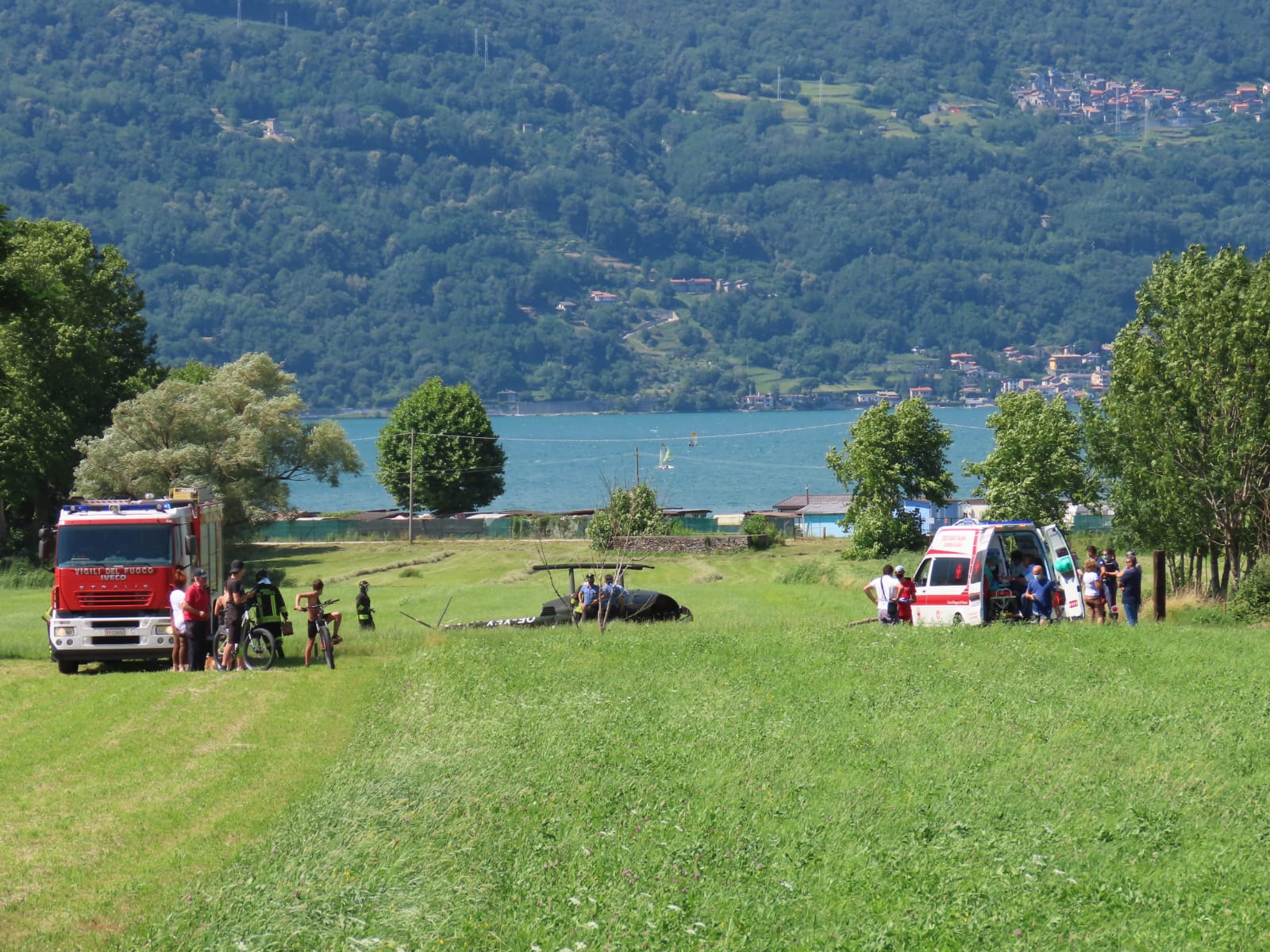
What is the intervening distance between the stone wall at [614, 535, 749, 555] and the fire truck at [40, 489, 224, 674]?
4720cm

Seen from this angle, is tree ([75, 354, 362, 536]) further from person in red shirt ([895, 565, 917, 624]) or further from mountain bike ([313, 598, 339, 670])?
person in red shirt ([895, 565, 917, 624])

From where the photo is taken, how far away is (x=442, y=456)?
103938 millimetres

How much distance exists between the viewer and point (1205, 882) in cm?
1195

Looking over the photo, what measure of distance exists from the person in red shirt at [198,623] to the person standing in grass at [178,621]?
12 cm

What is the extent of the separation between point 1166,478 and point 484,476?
7285 centimetres

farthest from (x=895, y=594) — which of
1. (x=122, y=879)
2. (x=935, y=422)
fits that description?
(x=935, y=422)

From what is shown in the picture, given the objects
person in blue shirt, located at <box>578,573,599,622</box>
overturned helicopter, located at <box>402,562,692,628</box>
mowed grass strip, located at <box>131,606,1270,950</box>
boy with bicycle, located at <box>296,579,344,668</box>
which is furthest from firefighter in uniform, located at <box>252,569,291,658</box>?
person in blue shirt, located at <box>578,573,599,622</box>

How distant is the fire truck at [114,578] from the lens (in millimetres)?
28047

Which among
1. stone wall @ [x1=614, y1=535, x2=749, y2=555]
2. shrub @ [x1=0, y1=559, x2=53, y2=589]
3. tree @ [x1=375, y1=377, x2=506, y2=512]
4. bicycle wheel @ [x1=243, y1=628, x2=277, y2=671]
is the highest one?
tree @ [x1=375, y1=377, x2=506, y2=512]

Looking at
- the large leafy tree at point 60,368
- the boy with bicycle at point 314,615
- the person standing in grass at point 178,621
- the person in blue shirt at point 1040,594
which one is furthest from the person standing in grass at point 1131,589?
the large leafy tree at point 60,368

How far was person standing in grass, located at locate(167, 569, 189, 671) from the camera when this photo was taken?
27.5 meters

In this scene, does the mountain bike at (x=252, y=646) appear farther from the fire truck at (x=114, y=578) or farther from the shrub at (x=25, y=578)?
the shrub at (x=25, y=578)

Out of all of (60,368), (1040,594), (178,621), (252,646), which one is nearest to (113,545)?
(178,621)

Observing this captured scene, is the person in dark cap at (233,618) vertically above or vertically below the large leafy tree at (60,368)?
below
